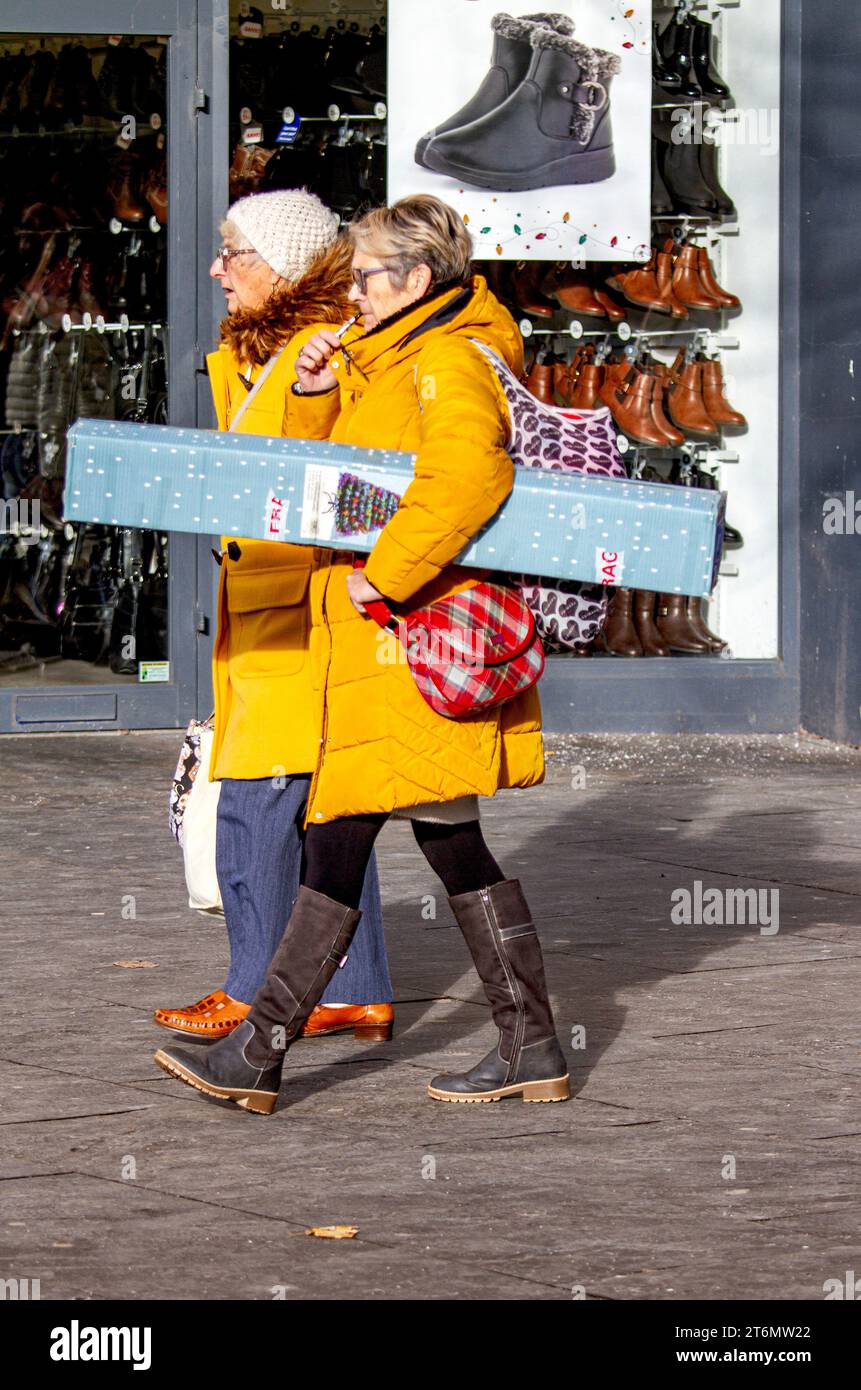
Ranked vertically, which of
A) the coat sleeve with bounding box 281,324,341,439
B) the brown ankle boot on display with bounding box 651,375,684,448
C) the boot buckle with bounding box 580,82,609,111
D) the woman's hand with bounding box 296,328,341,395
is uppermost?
the boot buckle with bounding box 580,82,609,111

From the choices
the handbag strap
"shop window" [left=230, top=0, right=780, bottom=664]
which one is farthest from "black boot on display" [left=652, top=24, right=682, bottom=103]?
the handbag strap

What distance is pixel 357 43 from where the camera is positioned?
10617 millimetres

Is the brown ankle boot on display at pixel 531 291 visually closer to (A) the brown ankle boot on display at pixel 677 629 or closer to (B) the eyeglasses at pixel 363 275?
(A) the brown ankle boot on display at pixel 677 629

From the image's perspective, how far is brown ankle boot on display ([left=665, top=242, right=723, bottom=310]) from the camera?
11.0m

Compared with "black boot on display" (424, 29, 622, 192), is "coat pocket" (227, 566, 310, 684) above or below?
below

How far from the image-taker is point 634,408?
1102 centimetres

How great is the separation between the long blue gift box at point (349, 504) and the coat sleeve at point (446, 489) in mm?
85

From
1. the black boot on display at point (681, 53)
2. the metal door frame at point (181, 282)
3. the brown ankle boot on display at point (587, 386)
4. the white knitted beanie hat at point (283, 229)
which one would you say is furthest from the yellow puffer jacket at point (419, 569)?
the black boot on display at point (681, 53)

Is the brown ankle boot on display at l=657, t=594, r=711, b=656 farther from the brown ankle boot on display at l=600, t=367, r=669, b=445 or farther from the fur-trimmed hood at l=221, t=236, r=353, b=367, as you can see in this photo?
the fur-trimmed hood at l=221, t=236, r=353, b=367

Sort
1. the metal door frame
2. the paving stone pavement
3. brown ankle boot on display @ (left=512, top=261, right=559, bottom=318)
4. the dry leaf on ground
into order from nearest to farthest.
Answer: the paving stone pavement < the dry leaf on ground < the metal door frame < brown ankle boot on display @ (left=512, top=261, right=559, bottom=318)

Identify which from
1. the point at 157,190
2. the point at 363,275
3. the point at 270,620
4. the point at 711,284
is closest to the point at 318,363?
the point at 363,275

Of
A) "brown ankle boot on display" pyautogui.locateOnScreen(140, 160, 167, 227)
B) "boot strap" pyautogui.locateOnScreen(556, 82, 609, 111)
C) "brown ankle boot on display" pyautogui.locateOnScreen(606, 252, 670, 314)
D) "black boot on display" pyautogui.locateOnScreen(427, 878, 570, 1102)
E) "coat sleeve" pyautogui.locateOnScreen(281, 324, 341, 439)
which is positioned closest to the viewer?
"black boot on display" pyautogui.locateOnScreen(427, 878, 570, 1102)

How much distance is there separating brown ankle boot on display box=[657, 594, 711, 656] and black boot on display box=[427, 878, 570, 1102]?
20.2 ft
